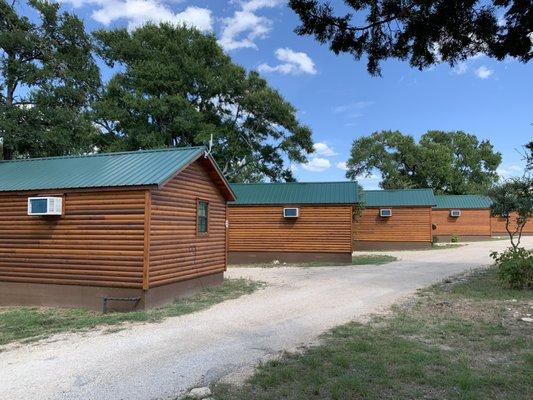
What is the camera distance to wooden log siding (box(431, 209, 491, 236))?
38594 mm

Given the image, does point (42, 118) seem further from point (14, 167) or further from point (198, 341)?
point (198, 341)

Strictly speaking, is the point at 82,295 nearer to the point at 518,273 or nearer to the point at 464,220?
the point at 518,273

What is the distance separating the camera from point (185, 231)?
11.9 m

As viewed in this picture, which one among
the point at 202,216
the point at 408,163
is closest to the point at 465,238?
the point at 408,163

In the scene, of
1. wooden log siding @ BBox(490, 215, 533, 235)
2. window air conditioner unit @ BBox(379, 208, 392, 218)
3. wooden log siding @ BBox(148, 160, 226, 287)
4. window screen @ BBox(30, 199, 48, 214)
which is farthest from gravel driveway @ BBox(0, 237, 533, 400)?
wooden log siding @ BBox(490, 215, 533, 235)

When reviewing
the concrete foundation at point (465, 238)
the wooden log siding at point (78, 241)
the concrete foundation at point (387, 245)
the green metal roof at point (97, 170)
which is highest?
the green metal roof at point (97, 170)

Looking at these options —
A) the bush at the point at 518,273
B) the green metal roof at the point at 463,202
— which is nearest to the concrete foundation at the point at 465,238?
the green metal roof at the point at 463,202

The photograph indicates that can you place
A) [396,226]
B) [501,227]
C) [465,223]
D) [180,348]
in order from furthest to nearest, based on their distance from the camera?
[501,227], [465,223], [396,226], [180,348]

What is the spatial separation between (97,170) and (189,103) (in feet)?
72.0

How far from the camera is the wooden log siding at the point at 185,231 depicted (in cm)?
1050

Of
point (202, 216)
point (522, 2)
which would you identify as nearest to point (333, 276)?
point (202, 216)

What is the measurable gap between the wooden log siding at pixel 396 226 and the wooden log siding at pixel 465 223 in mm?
10019

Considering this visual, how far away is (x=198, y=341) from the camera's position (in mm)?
7172

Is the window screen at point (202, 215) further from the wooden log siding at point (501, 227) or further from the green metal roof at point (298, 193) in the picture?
the wooden log siding at point (501, 227)
